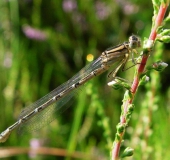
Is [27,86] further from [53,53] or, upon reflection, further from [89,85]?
[89,85]

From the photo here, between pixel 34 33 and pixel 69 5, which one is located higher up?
pixel 69 5

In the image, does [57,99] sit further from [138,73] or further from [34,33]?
[34,33]

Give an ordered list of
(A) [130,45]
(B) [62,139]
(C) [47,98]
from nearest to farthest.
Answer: (A) [130,45], (C) [47,98], (B) [62,139]

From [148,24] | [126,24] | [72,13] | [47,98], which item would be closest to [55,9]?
[72,13]

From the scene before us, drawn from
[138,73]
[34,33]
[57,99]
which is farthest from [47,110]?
[34,33]

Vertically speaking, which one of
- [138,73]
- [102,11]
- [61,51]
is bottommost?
[138,73]

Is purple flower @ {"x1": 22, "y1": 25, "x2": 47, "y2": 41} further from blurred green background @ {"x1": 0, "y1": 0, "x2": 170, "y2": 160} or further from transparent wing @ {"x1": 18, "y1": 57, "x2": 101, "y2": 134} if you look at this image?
transparent wing @ {"x1": 18, "y1": 57, "x2": 101, "y2": 134}

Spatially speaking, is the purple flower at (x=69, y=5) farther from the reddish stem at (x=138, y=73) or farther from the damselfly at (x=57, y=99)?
the reddish stem at (x=138, y=73)

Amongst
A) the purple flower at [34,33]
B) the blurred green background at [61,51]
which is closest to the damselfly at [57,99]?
the blurred green background at [61,51]
